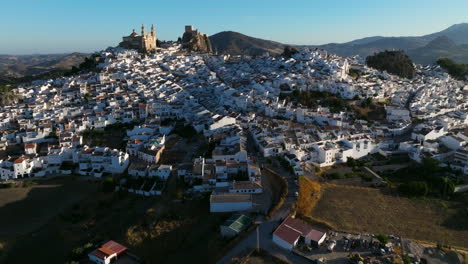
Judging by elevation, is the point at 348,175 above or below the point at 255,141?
below

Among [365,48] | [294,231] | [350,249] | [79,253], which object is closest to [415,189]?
[350,249]

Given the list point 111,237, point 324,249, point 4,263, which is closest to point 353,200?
point 324,249

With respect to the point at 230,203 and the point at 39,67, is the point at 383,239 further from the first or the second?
the point at 39,67

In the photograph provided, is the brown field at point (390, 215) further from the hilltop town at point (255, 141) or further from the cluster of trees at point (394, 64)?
the cluster of trees at point (394, 64)

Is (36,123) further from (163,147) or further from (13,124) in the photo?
(163,147)

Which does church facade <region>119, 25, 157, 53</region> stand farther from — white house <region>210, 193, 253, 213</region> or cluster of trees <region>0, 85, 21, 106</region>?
white house <region>210, 193, 253, 213</region>

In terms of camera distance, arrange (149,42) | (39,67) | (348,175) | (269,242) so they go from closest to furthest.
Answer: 1. (269,242)
2. (348,175)
3. (149,42)
4. (39,67)

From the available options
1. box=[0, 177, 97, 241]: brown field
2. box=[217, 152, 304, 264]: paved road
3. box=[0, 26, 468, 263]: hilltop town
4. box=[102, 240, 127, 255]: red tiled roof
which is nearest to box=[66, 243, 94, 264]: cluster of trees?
box=[0, 26, 468, 263]: hilltop town
